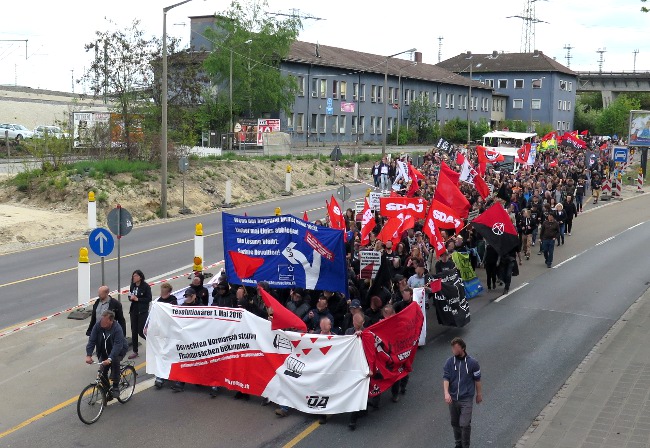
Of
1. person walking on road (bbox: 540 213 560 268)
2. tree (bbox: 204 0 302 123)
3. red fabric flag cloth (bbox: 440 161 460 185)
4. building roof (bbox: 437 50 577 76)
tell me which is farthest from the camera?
building roof (bbox: 437 50 577 76)

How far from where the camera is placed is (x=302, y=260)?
44.8 ft

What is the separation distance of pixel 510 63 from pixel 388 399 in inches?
4036

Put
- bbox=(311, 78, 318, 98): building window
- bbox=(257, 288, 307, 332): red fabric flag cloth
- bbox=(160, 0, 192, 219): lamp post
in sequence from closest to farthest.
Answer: bbox=(257, 288, 307, 332): red fabric flag cloth
bbox=(160, 0, 192, 219): lamp post
bbox=(311, 78, 318, 98): building window

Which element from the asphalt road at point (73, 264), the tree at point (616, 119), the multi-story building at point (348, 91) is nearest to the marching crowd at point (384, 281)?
the asphalt road at point (73, 264)

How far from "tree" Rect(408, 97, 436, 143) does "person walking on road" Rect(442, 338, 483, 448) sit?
243 ft

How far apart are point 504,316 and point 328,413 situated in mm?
7136

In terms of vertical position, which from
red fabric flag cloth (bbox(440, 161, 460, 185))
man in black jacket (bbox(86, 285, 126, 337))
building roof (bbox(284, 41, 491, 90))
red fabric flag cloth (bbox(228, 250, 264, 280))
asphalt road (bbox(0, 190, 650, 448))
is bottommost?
asphalt road (bbox(0, 190, 650, 448))

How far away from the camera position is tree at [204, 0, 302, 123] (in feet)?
203

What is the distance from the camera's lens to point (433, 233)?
1778 centimetres

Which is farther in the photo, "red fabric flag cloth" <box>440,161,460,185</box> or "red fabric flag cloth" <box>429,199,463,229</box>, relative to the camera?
"red fabric flag cloth" <box>440,161,460,185</box>

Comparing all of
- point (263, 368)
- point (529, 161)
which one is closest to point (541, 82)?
point (529, 161)

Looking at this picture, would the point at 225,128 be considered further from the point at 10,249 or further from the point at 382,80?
the point at 10,249

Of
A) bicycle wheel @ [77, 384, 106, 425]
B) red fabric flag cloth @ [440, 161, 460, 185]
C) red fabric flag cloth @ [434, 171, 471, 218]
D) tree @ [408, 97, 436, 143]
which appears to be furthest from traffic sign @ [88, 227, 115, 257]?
tree @ [408, 97, 436, 143]

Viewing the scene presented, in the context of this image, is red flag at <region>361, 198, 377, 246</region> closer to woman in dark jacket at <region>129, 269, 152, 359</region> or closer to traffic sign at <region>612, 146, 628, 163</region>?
woman in dark jacket at <region>129, 269, 152, 359</region>
